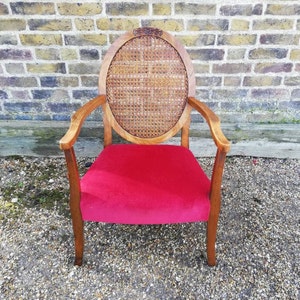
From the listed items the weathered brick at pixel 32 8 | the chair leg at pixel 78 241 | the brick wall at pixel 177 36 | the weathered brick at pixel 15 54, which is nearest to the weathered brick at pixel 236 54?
the brick wall at pixel 177 36

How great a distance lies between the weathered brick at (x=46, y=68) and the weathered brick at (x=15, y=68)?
0.04 meters

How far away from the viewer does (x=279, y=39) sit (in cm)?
203

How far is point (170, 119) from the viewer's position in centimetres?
180

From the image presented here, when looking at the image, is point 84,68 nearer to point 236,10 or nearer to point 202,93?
point 202,93

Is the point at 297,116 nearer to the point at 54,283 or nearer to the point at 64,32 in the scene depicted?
the point at 64,32

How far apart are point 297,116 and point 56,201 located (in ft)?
5.69

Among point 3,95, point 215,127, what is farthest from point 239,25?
point 3,95

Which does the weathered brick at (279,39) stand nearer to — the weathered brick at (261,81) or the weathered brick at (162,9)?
the weathered brick at (261,81)

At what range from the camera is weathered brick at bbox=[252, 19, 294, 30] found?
6.47 ft

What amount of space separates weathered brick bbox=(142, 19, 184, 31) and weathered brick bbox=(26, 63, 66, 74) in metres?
0.59

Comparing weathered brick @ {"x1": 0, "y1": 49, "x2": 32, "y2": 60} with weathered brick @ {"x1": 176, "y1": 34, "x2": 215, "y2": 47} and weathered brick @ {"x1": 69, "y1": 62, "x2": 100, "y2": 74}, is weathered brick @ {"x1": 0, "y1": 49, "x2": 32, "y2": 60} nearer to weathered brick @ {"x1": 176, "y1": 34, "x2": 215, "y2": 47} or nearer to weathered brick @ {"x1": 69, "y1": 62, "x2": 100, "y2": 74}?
weathered brick @ {"x1": 69, "y1": 62, "x2": 100, "y2": 74}

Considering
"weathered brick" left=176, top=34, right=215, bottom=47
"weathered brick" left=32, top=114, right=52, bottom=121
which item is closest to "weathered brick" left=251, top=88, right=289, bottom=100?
"weathered brick" left=176, top=34, right=215, bottom=47

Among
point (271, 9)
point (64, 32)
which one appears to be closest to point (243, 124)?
point (271, 9)

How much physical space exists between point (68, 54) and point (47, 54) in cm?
13
